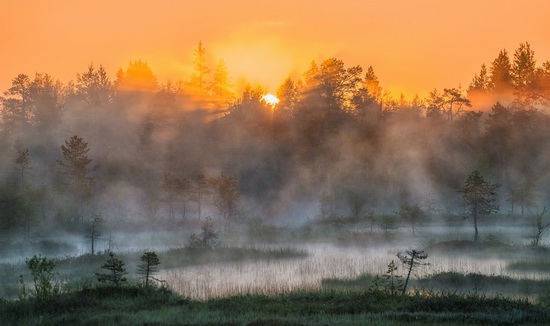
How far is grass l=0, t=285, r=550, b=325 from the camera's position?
17281 mm

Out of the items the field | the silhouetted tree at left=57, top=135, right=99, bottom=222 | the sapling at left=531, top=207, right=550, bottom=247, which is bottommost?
the field

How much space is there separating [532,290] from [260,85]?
99308 millimetres

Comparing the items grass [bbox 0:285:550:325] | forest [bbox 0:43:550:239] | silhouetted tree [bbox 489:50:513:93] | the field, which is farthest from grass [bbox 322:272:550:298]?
silhouetted tree [bbox 489:50:513:93]

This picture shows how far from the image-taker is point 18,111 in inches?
4208

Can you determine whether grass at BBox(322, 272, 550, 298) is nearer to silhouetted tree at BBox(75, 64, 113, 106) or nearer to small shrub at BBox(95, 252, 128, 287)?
small shrub at BBox(95, 252, 128, 287)

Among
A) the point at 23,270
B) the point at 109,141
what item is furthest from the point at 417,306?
the point at 109,141

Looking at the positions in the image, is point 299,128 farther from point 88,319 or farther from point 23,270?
point 88,319

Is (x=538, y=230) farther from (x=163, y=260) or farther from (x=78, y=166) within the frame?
(x=78, y=166)

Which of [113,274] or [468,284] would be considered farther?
[468,284]

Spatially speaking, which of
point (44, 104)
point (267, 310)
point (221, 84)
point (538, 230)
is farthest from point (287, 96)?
point (267, 310)

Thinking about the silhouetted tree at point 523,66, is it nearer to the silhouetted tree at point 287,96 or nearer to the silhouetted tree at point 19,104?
the silhouetted tree at point 287,96

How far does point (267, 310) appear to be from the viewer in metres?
19.1

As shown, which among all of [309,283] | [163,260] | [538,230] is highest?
[538,230]

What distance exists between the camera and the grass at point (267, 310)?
17.3 m
